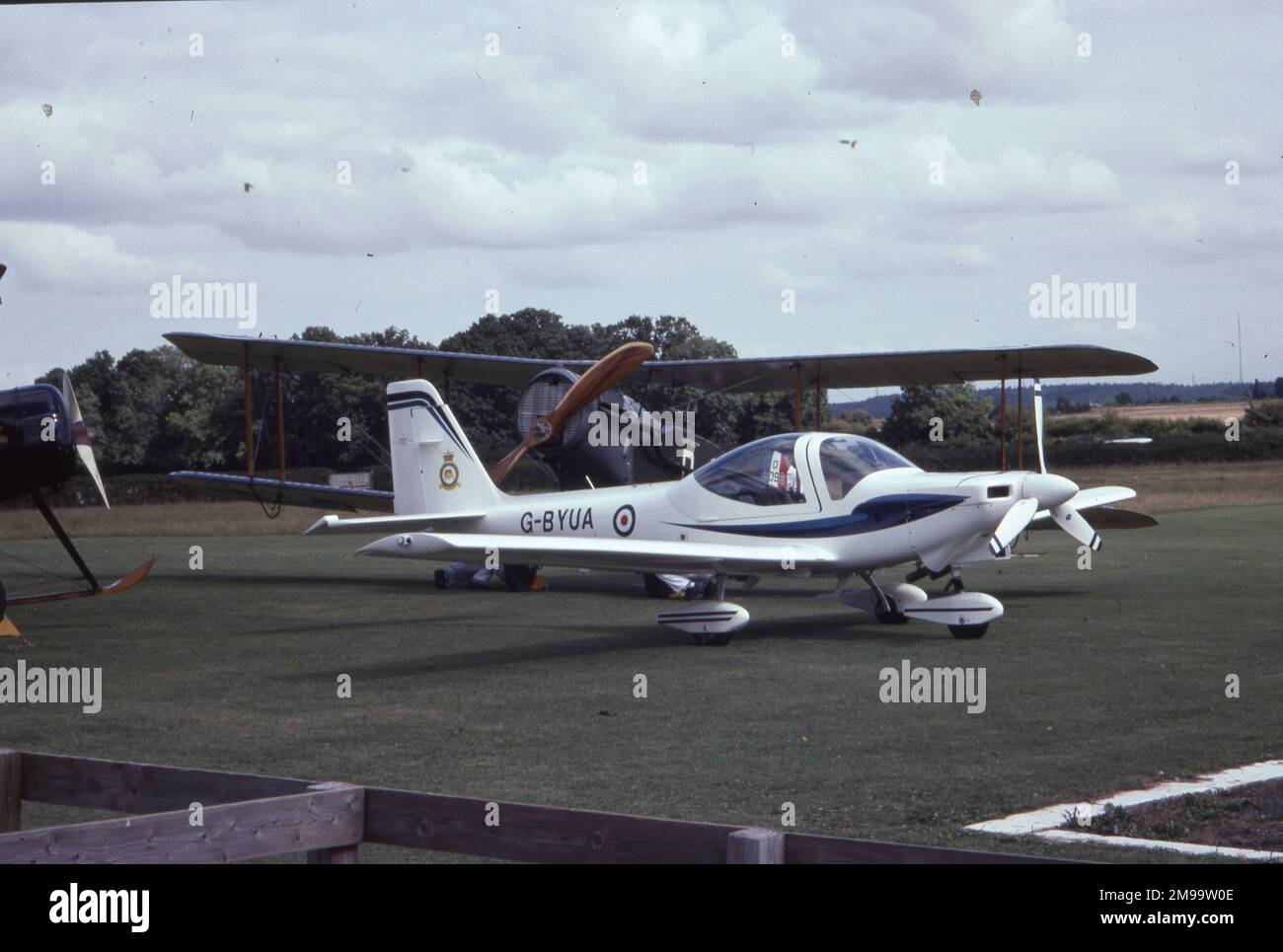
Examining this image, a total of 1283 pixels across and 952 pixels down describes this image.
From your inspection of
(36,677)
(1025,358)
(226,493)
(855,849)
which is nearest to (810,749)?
(855,849)

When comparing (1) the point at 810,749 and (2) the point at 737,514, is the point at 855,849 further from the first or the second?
(2) the point at 737,514

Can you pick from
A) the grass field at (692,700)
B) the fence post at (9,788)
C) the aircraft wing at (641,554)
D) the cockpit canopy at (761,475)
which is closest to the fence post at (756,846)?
the fence post at (9,788)

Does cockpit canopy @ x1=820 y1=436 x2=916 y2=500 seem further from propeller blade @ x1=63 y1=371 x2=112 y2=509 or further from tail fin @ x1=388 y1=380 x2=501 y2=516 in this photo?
propeller blade @ x1=63 y1=371 x2=112 y2=509


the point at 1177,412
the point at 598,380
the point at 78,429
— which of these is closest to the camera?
the point at 78,429

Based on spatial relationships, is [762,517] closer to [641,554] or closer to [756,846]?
[641,554]

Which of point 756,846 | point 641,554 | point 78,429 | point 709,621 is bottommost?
point 709,621

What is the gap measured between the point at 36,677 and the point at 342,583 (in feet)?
33.3

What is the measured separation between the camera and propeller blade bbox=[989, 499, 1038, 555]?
42.4 ft

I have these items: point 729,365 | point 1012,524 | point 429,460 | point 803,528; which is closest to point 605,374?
point 729,365

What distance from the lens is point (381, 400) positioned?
227 ft

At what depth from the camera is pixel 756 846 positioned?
3.35 m

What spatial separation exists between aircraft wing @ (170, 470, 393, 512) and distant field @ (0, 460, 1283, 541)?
48.1ft

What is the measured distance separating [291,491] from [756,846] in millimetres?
21987

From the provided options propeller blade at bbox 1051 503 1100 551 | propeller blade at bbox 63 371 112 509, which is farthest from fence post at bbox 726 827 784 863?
propeller blade at bbox 63 371 112 509
